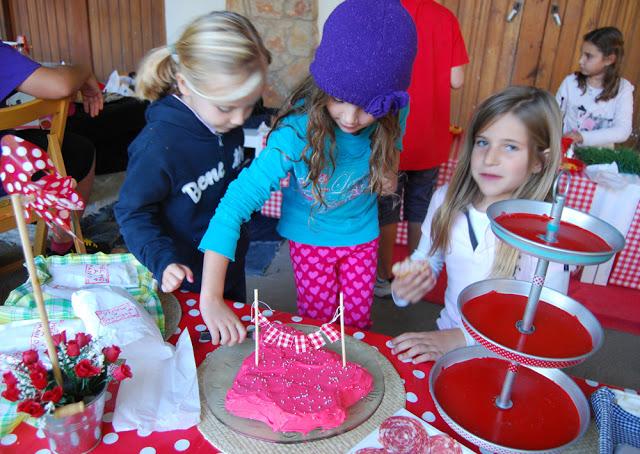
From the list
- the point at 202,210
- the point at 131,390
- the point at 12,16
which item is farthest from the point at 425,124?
the point at 12,16

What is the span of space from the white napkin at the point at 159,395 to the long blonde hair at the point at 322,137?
51cm

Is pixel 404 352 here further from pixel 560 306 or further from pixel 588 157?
pixel 588 157

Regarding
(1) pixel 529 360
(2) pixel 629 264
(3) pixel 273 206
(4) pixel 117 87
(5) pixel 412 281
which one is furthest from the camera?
(4) pixel 117 87

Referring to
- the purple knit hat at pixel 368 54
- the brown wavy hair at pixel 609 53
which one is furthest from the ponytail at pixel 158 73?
the brown wavy hair at pixel 609 53

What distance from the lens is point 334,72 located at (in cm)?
106

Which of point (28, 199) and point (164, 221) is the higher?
point (28, 199)

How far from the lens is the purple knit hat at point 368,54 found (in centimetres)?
103

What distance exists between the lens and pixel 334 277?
1.50 m

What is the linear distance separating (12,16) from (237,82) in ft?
14.2

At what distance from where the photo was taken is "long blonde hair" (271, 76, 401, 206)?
1203 millimetres

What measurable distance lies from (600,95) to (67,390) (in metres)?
3.02

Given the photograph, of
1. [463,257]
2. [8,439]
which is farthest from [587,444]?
[8,439]

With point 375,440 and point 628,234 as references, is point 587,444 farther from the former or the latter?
point 628,234

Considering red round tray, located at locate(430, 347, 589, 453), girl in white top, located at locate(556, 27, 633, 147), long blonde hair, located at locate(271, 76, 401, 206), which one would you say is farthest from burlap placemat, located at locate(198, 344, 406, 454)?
girl in white top, located at locate(556, 27, 633, 147)
